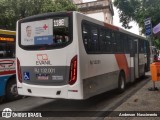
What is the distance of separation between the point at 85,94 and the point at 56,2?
782 inches

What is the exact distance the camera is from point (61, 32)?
26.6 ft

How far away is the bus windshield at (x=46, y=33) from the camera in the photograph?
8.09m

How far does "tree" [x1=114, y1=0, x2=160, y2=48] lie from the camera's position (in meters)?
20.1

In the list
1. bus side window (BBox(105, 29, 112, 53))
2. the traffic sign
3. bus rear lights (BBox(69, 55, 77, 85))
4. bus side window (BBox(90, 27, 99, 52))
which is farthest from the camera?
the traffic sign

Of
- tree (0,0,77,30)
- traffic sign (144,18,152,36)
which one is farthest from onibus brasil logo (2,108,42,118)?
tree (0,0,77,30)

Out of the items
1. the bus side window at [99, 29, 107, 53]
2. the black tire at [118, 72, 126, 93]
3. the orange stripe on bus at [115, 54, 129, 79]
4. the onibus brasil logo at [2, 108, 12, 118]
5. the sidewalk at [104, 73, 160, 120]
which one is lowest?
the onibus brasil logo at [2, 108, 12, 118]

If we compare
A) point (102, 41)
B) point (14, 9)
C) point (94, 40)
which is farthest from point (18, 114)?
point (14, 9)

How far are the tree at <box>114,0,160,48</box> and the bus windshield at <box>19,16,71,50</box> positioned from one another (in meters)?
13.3

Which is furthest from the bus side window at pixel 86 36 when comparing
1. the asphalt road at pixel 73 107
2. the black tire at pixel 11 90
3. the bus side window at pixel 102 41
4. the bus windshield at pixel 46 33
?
the black tire at pixel 11 90

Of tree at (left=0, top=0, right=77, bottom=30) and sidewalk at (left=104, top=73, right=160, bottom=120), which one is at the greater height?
tree at (left=0, top=0, right=77, bottom=30)

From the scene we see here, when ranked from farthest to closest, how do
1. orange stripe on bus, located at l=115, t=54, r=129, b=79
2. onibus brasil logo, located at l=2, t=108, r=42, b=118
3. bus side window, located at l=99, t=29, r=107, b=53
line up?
orange stripe on bus, located at l=115, t=54, r=129, b=79, bus side window, located at l=99, t=29, r=107, b=53, onibus brasil logo, located at l=2, t=108, r=42, b=118

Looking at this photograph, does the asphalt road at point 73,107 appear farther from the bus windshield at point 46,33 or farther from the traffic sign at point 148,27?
the traffic sign at point 148,27

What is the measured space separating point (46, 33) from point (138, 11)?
579 inches

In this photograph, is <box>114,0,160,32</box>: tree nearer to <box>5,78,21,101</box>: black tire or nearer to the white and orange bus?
the white and orange bus
